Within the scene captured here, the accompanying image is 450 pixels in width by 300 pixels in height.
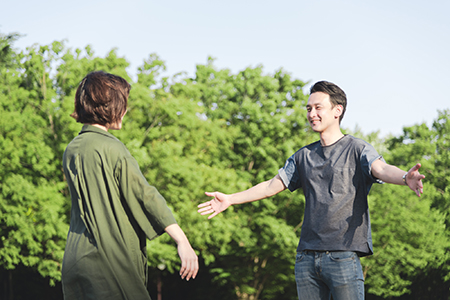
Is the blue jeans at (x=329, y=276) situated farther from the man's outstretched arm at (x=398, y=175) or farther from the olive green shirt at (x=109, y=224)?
the olive green shirt at (x=109, y=224)

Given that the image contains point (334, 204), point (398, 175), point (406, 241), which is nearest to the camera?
point (398, 175)

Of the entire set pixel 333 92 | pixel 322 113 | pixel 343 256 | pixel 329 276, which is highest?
pixel 333 92

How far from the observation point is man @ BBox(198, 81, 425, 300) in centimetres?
342

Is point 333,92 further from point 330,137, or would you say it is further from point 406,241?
point 406,241

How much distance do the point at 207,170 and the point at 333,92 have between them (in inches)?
780

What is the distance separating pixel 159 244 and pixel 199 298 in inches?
484

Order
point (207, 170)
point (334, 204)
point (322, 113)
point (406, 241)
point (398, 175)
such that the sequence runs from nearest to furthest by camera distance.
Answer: point (398, 175), point (334, 204), point (322, 113), point (207, 170), point (406, 241)

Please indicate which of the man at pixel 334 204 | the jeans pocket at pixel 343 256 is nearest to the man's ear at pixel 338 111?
the man at pixel 334 204

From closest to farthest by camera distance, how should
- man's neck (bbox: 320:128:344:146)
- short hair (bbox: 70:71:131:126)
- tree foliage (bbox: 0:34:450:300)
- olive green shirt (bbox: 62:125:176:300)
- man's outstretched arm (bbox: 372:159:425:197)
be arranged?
1. olive green shirt (bbox: 62:125:176:300)
2. short hair (bbox: 70:71:131:126)
3. man's outstretched arm (bbox: 372:159:425:197)
4. man's neck (bbox: 320:128:344:146)
5. tree foliage (bbox: 0:34:450:300)

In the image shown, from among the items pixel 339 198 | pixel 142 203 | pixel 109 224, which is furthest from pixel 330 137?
pixel 109 224

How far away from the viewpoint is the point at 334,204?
3547 millimetres

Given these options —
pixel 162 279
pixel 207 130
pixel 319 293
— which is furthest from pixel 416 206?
pixel 319 293

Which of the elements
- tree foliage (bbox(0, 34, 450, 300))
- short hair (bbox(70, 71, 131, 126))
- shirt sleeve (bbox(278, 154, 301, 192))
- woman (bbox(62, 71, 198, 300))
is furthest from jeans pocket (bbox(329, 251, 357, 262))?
tree foliage (bbox(0, 34, 450, 300))

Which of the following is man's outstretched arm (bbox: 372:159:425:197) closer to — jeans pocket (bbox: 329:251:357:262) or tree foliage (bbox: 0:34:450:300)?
jeans pocket (bbox: 329:251:357:262)
